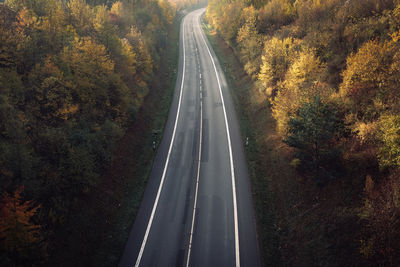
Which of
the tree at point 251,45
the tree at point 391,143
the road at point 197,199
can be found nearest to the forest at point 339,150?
the tree at point 391,143

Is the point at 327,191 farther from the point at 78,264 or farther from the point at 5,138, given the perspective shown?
the point at 5,138

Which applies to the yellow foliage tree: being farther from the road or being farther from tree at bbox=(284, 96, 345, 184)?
tree at bbox=(284, 96, 345, 184)

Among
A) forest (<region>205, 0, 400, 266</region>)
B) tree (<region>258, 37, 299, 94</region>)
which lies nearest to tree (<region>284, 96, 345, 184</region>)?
forest (<region>205, 0, 400, 266</region>)

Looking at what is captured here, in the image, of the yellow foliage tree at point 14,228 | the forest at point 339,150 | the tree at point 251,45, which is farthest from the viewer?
the tree at point 251,45

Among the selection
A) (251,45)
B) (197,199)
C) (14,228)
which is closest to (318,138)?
(197,199)

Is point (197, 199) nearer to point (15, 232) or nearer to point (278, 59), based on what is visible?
point (15, 232)

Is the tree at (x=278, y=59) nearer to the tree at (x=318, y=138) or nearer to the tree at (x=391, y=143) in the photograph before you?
the tree at (x=318, y=138)
